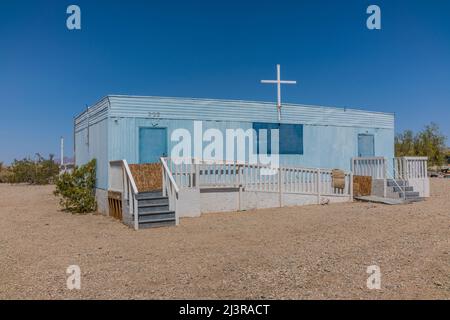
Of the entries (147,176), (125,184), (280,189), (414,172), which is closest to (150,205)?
(125,184)

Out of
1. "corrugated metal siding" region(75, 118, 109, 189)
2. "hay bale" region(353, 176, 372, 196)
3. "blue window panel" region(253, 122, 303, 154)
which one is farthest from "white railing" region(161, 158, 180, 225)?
"hay bale" region(353, 176, 372, 196)

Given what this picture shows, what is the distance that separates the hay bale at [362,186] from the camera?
14.5 meters

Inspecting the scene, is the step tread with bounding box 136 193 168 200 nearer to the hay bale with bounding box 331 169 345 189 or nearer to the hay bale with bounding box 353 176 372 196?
the hay bale with bounding box 331 169 345 189

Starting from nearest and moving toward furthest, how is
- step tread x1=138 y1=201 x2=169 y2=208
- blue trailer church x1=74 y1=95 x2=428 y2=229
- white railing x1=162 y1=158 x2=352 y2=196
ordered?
step tread x1=138 y1=201 x2=169 y2=208 → blue trailer church x1=74 y1=95 x2=428 y2=229 → white railing x1=162 y1=158 x2=352 y2=196

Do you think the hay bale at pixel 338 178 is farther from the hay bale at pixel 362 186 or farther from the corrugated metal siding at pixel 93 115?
the corrugated metal siding at pixel 93 115

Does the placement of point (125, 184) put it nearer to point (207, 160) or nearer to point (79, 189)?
point (207, 160)

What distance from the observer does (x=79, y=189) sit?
1273 cm

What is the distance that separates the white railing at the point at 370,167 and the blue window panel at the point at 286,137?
2.59 metres

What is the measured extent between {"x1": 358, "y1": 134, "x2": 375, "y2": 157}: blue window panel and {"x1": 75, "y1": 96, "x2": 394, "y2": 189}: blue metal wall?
209mm

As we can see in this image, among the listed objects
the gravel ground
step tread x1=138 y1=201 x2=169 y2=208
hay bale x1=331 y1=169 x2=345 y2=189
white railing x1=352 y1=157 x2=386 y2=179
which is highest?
white railing x1=352 y1=157 x2=386 y2=179

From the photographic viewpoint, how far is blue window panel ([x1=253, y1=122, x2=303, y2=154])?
1403cm

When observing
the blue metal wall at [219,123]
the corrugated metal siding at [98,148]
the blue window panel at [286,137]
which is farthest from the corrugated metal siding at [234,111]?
the corrugated metal siding at [98,148]

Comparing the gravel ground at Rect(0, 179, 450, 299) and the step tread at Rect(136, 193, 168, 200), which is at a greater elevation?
the step tread at Rect(136, 193, 168, 200)

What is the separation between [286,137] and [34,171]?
2447 cm
